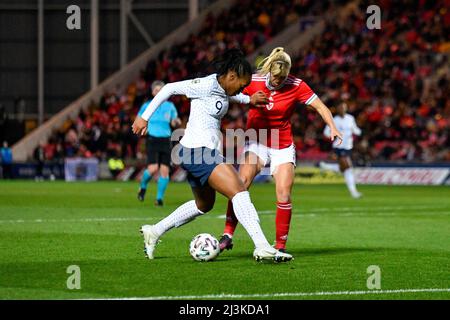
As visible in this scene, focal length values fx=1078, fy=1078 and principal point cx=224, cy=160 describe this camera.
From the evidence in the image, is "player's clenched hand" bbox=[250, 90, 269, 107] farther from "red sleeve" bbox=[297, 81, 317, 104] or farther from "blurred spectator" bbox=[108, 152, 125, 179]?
"blurred spectator" bbox=[108, 152, 125, 179]

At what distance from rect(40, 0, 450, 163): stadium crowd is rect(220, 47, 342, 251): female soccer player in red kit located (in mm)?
22404

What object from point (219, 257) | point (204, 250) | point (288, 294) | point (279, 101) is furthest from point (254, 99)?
point (288, 294)

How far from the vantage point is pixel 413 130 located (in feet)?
117

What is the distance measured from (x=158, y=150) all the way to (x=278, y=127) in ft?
31.0

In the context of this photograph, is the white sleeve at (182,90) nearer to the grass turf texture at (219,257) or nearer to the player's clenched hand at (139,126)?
the player's clenched hand at (139,126)

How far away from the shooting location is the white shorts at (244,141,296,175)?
12.6 meters

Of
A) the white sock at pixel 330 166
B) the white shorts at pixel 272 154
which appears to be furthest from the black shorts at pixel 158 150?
the white sock at pixel 330 166

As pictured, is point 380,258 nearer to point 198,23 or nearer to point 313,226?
point 313,226

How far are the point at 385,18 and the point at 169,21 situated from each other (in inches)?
564

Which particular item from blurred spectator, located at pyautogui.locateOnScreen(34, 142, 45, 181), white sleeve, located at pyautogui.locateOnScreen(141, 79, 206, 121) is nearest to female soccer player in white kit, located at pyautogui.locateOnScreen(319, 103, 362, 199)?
white sleeve, located at pyautogui.locateOnScreen(141, 79, 206, 121)

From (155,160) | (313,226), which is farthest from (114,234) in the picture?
(155,160)

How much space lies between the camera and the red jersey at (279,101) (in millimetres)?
12555

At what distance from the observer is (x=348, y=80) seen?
129 ft

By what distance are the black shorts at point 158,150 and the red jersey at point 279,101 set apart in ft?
30.5
